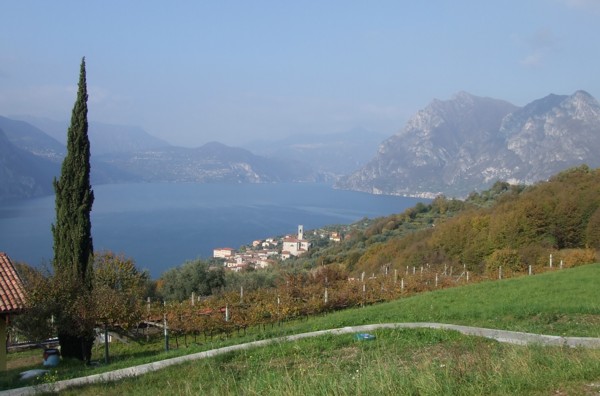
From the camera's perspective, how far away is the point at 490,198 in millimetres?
76562

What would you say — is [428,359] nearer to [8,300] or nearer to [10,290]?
[8,300]

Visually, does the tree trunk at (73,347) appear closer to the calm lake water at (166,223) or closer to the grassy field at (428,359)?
the grassy field at (428,359)

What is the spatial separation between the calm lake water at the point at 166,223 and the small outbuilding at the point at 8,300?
29.6m

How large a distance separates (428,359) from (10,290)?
37.2 ft

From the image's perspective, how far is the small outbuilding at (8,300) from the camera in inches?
524

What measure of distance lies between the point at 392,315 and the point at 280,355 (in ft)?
19.6

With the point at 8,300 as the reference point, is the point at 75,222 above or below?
above

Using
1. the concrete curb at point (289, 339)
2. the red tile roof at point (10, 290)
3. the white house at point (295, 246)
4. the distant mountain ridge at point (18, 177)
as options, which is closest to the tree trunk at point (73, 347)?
the red tile roof at point (10, 290)

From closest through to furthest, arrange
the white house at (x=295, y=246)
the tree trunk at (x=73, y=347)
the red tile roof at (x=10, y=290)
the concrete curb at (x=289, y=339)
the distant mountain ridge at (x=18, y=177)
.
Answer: the concrete curb at (x=289, y=339) → the red tile roof at (x=10, y=290) → the tree trunk at (x=73, y=347) → the white house at (x=295, y=246) → the distant mountain ridge at (x=18, y=177)

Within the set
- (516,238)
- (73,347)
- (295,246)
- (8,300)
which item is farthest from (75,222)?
(295,246)

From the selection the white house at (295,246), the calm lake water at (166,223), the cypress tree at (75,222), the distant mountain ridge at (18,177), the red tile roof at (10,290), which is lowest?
the white house at (295,246)

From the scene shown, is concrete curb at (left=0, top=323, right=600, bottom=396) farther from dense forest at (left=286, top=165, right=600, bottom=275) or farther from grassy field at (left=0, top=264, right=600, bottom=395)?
dense forest at (left=286, top=165, right=600, bottom=275)

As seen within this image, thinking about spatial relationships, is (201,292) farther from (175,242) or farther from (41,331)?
(175,242)

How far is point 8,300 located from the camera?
13414 mm
